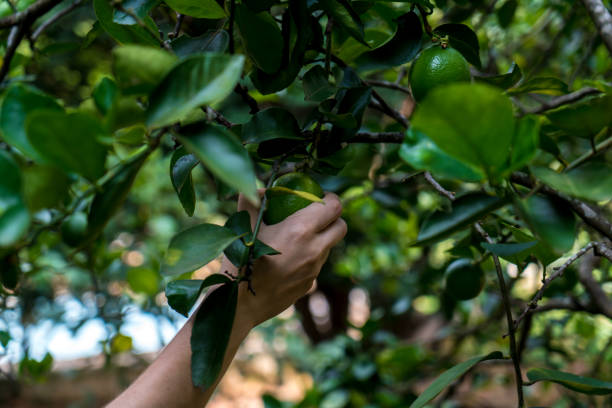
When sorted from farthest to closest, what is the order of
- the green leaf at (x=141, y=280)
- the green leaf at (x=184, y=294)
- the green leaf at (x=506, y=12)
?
the green leaf at (x=141, y=280) → the green leaf at (x=506, y=12) → the green leaf at (x=184, y=294)

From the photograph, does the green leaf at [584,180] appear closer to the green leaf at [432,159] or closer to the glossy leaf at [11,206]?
the green leaf at [432,159]

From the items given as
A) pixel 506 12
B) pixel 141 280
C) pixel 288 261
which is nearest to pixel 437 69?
pixel 288 261

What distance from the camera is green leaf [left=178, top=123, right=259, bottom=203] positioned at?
350 millimetres

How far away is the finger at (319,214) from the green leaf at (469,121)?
298 mm

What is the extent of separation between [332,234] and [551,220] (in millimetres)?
337

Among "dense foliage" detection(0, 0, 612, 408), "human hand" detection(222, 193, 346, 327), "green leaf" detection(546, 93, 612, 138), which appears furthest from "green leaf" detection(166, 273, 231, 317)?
"green leaf" detection(546, 93, 612, 138)

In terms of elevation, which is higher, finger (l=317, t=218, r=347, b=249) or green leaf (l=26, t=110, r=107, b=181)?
green leaf (l=26, t=110, r=107, b=181)

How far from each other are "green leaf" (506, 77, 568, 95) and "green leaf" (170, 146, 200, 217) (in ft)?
1.20

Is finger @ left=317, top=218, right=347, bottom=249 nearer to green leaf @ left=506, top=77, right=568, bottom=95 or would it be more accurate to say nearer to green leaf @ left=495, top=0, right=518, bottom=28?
green leaf @ left=506, top=77, right=568, bottom=95

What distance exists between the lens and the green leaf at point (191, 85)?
1.19 ft

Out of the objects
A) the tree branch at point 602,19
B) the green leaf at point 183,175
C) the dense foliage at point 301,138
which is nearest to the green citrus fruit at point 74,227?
the dense foliage at point 301,138

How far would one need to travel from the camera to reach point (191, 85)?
14.7 inches

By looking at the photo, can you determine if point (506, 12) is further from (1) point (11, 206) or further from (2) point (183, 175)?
(1) point (11, 206)

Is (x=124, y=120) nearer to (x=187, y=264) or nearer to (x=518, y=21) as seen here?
(x=187, y=264)
